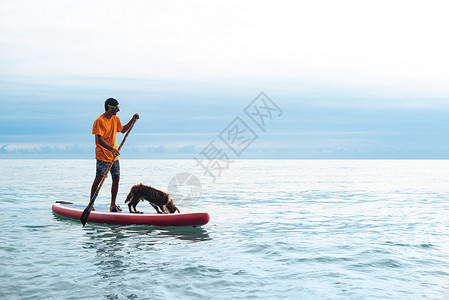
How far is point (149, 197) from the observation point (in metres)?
10.4

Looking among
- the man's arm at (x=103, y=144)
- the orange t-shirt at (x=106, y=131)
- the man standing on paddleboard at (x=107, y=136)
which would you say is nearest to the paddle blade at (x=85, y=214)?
the man standing on paddleboard at (x=107, y=136)

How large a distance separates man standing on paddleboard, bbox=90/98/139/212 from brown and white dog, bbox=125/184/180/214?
18.7 inches

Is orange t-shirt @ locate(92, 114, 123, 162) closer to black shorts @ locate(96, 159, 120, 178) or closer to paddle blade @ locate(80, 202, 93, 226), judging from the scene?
black shorts @ locate(96, 159, 120, 178)

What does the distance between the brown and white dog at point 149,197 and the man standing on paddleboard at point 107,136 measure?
474 millimetres

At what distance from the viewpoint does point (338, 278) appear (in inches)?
243

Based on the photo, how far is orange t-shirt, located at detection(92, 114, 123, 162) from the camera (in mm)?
9625

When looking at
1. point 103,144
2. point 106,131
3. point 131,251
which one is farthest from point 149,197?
point 131,251

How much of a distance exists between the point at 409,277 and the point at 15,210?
12.9 m

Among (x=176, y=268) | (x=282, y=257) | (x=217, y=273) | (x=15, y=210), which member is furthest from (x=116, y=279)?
(x=15, y=210)

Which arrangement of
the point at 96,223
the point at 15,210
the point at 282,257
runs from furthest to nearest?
the point at 15,210, the point at 96,223, the point at 282,257

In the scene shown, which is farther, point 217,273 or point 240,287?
point 217,273

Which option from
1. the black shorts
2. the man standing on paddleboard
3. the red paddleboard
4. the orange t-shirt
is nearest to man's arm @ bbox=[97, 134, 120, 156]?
the man standing on paddleboard

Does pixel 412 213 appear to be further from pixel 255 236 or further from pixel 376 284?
pixel 376 284

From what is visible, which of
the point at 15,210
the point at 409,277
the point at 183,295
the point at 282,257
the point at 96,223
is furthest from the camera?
the point at 15,210
